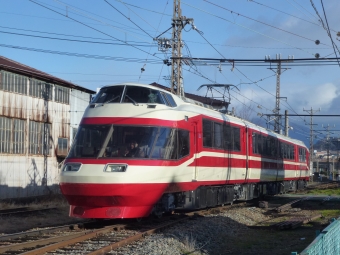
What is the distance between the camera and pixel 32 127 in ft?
89.3

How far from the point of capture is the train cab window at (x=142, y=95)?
1358cm

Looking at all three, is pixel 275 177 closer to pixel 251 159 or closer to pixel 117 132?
pixel 251 159

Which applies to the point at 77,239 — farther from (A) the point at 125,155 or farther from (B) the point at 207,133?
(B) the point at 207,133

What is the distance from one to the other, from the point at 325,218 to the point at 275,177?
8531 mm

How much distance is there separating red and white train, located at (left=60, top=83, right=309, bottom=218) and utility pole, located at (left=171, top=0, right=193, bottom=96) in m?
10.7

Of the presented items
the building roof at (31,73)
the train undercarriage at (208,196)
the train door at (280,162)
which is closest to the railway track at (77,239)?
the train undercarriage at (208,196)

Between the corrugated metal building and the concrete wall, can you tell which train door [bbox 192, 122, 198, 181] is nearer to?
the corrugated metal building

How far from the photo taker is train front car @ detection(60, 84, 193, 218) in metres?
12.1

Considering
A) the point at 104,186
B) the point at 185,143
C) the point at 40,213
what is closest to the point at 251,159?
the point at 185,143

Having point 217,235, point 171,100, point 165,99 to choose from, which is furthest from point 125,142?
point 217,235

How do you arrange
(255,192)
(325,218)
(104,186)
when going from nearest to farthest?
(104,186), (325,218), (255,192)

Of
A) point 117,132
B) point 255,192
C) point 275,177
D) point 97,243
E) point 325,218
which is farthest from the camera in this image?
point 275,177

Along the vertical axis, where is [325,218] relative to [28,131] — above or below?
below

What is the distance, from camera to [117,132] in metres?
12.8
